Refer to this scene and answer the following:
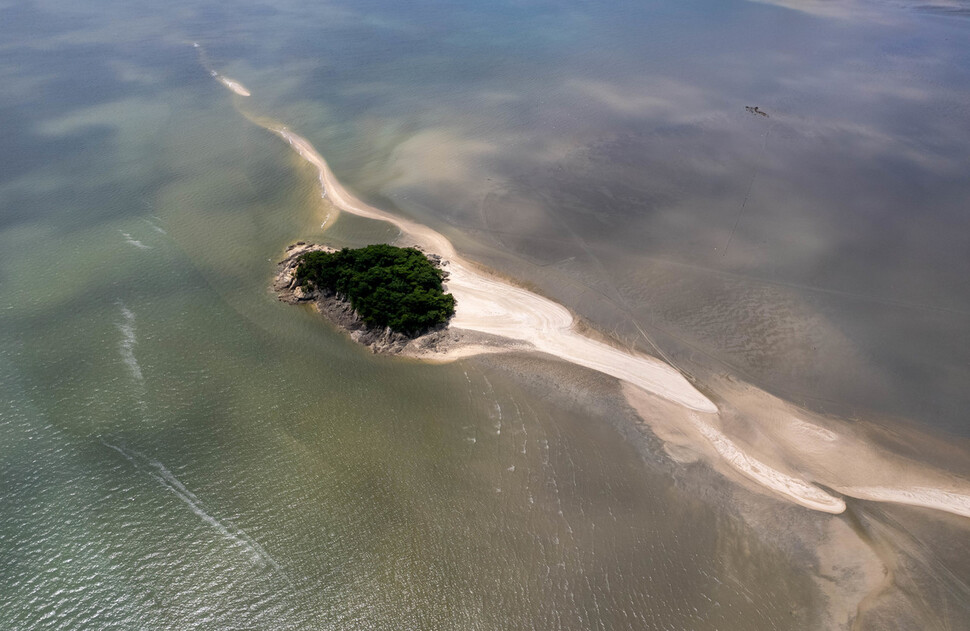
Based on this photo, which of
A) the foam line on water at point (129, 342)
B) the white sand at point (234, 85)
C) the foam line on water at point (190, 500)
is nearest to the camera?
the foam line on water at point (190, 500)

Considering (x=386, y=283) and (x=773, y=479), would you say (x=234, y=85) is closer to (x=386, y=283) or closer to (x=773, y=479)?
(x=386, y=283)

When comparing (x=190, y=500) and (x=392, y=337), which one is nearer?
(x=190, y=500)

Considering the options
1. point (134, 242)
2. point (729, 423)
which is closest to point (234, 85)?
point (134, 242)

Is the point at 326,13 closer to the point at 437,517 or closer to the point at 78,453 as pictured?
the point at 78,453

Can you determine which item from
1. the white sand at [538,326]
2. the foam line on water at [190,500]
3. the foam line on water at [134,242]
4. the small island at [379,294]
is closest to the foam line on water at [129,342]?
the foam line on water at [190,500]

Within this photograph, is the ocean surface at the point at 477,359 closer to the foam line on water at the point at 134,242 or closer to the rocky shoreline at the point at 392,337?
the foam line on water at the point at 134,242

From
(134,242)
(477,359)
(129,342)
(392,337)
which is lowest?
(477,359)

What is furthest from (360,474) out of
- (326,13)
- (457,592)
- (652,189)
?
(326,13)
